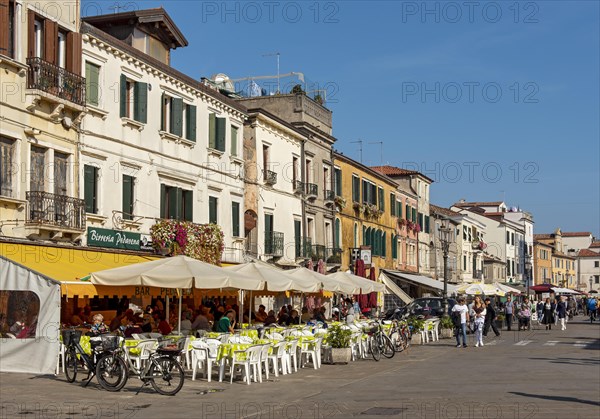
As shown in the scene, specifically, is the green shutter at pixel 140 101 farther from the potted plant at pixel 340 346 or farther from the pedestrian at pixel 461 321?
the pedestrian at pixel 461 321

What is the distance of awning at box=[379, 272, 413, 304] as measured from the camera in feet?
176

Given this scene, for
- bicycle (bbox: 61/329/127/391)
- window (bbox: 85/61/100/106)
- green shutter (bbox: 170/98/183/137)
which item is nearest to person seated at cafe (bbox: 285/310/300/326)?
green shutter (bbox: 170/98/183/137)

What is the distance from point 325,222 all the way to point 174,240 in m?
18.3

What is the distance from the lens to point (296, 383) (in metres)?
19.0

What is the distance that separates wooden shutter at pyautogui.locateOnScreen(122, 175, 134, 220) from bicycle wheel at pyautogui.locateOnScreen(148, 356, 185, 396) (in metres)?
12.0

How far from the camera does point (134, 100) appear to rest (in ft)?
94.8

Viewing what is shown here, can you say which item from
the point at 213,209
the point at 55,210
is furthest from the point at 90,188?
the point at 213,209

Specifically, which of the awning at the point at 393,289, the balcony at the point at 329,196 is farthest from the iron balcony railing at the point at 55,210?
the awning at the point at 393,289

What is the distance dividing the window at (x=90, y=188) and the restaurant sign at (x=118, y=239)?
665mm

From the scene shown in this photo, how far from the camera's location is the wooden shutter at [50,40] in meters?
24.0

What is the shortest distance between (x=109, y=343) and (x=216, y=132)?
1867 centimetres

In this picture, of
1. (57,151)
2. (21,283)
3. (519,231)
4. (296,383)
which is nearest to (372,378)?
(296,383)

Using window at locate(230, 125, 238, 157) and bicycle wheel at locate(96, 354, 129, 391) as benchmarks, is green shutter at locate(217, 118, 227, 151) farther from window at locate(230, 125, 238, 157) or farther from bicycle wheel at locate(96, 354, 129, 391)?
bicycle wheel at locate(96, 354, 129, 391)

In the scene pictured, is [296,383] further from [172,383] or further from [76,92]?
[76,92]
